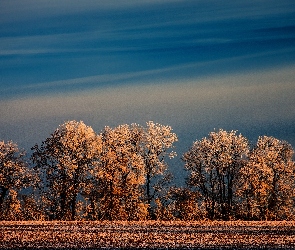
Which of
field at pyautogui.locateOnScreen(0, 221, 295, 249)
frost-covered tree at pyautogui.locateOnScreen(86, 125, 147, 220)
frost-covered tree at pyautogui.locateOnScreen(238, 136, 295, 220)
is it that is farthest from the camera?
frost-covered tree at pyautogui.locateOnScreen(238, 136, 295, 220)

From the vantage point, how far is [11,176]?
77938mm

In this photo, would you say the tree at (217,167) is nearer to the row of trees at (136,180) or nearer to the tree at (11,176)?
the row of trees at (136,180)

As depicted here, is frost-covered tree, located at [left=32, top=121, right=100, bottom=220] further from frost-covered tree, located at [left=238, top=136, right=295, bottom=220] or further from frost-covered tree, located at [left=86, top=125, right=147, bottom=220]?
frost-covered tree, located at [left=238, top=136, right=295, bottom=220]

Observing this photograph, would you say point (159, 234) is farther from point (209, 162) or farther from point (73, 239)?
point (209, 162)

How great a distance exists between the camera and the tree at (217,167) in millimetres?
78250

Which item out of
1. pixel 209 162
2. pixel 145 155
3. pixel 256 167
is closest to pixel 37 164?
pixel 145 155

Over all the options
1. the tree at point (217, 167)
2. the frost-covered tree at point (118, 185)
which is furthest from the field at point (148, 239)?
the tree at point (217, 167)

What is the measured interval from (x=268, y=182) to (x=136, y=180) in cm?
2472

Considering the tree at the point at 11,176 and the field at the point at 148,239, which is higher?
the tree at the point at 11,176

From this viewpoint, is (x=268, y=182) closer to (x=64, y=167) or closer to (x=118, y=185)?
(x=118, y=185)

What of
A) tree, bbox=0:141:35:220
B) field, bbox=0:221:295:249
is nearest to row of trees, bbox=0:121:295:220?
tree, bbox=0:141:35:220

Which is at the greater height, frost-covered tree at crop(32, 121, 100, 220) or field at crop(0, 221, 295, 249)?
frost-covered tree at crop(32, 121, 100, 220)

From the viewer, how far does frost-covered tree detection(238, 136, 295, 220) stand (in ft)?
254

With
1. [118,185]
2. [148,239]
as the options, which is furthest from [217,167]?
[148,239]
